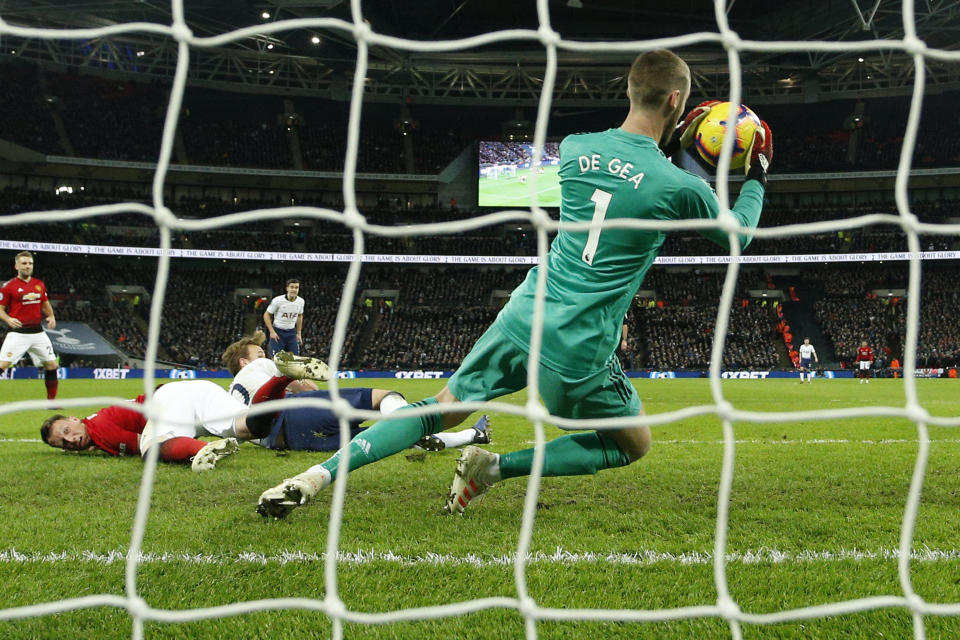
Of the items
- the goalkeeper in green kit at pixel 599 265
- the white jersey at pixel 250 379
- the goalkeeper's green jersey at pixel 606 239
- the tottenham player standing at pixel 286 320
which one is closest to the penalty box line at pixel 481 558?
the goalkeeper in green kit at pixel 599 265

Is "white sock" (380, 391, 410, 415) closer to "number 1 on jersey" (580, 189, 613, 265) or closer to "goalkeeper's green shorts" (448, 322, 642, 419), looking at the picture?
"goalkeeper's green shorts" (448, 322, 642, 419)

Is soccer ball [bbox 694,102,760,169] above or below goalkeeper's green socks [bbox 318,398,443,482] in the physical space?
above

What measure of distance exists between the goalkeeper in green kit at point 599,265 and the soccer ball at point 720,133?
39 millimetres

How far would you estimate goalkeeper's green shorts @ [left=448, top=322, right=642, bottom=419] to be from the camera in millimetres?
2842

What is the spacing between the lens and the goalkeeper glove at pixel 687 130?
3113mm

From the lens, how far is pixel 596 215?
112 inches

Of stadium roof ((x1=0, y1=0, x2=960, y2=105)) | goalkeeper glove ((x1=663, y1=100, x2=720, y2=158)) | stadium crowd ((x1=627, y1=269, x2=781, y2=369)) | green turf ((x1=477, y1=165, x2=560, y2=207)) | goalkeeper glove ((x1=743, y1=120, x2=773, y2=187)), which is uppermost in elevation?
stadium roof ((x1=0, y1=0, x2=960, y2=105))

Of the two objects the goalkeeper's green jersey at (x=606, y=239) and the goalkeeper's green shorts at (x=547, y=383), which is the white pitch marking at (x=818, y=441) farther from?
the goalkeeper's green jersey at (x=606, y=239)

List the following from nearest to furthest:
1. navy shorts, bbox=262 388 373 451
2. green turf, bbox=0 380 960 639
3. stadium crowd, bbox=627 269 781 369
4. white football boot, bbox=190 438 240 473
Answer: green turf, bbox=0 380 960 639, white football boot, bbox=190 438 240 473, navy shorts, bbox=262 388 373 451, stadium crowd, bbox=627 269 781 369

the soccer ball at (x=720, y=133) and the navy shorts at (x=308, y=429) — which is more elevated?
the soccer ball at (x=720, y=133)

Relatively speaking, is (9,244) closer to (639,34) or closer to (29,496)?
(639,34)

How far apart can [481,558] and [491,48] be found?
98.1 ft

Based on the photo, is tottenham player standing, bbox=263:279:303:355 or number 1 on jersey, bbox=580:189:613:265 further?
tottenham player standing, bbox=263:279:303:355

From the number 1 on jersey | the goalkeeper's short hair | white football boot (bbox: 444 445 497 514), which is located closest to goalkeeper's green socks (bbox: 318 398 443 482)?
white football boot (bbox: 444 445 497 514)
